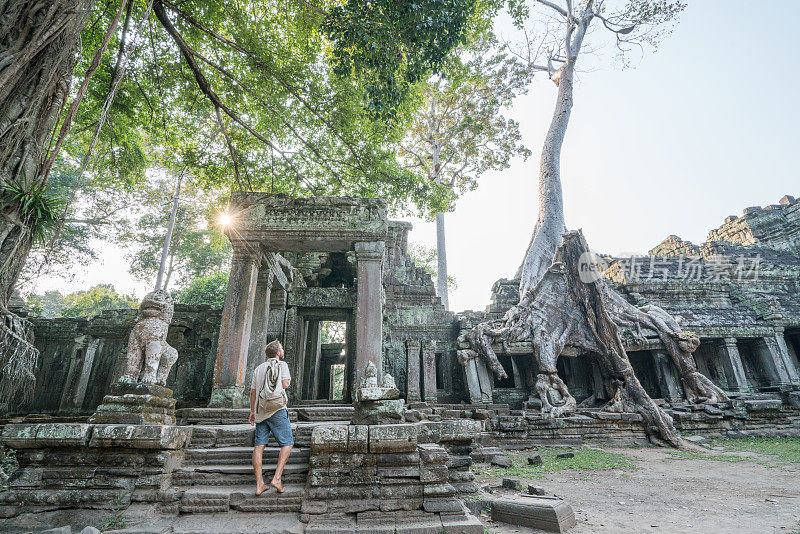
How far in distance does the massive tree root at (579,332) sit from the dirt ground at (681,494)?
2681mm

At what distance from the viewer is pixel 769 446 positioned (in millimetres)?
8250

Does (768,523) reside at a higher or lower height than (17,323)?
lower

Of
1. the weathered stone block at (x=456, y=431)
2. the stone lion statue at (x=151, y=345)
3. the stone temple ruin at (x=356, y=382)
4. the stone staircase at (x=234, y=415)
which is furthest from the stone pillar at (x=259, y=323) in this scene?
the weathered stone block at (x=456, y=431)

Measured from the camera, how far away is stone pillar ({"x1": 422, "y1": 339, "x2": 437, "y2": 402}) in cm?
1015

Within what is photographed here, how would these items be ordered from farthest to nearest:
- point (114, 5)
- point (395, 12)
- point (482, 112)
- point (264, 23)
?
point (482, 112), point (264, 23), point (114, 5), point (395, 12)

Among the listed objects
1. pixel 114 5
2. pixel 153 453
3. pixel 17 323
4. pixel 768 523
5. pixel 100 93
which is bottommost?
pixel 768 523

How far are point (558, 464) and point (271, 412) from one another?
5572 millimetres

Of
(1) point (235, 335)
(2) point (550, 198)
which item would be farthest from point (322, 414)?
(2) point (550, 198)

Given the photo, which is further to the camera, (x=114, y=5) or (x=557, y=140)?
(x=557, y=140)

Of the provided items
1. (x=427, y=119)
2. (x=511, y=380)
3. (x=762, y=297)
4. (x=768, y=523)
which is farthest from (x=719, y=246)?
(x=768, y=523)

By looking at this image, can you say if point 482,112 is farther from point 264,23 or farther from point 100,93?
point 100,93

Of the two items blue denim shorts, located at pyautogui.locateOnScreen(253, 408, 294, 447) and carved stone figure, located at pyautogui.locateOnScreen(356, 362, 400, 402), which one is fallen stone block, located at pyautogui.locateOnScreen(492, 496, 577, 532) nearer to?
carved stone figure, located at pyautogui.locateOnScreen(356, 362, 400, 402)

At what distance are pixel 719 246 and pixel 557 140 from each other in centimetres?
884

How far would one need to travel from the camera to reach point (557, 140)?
1786 centimetres
